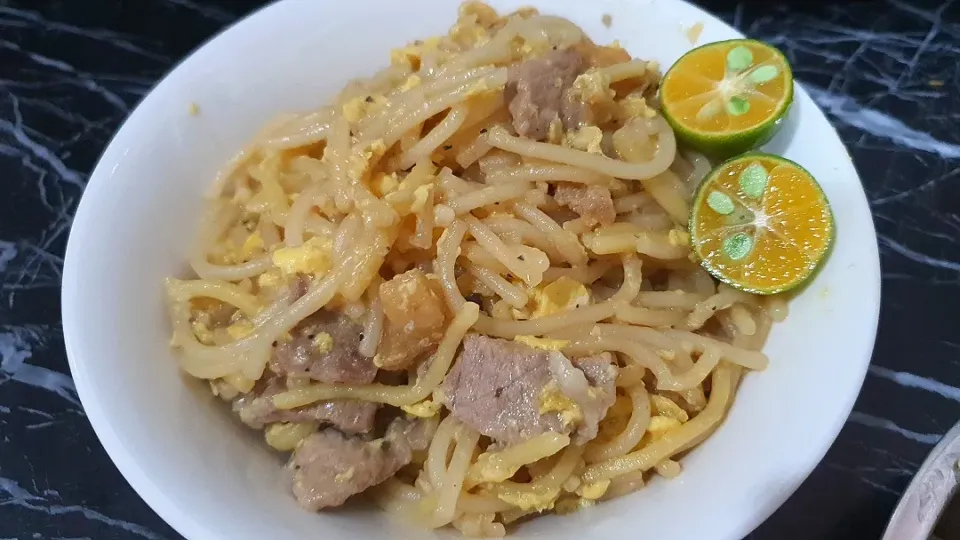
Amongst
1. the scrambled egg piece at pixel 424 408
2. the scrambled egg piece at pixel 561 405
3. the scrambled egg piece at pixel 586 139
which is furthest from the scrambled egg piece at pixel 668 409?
the scrambled egg piece at pixel 586 139

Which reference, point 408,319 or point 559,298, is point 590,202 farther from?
point 408,319

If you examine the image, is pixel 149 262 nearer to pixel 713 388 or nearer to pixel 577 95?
pixel 577 95

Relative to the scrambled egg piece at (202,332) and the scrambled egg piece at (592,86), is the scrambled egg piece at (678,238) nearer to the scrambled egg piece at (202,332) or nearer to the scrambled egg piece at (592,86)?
the scrambled egg piece at (592,86)

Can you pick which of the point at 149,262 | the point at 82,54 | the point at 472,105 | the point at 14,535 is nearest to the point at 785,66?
the point at 472,105

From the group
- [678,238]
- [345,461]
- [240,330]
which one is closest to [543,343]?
[678,238]

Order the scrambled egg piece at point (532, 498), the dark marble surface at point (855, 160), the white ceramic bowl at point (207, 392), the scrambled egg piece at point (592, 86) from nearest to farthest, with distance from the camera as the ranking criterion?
1. the white ceramic bowl at point (207, 392)
2. the scrambled egg piece at point (532, 498)
3. the scrambled egg piece at point (592, 86)
4. the dark marble surface at point (855, 160)

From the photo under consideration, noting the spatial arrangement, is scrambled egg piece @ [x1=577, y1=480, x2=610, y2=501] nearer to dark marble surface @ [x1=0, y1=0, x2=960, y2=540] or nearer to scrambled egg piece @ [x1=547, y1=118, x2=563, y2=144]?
dark marble surface @ [x1=0, y1=0, x2=960, y2=540]
